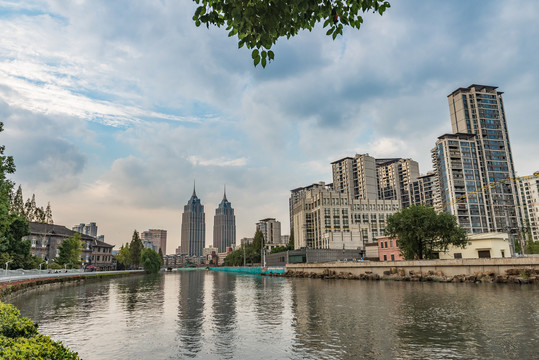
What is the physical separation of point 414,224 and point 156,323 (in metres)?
51.8

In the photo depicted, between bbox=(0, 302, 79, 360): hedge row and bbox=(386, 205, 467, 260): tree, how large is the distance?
202ft

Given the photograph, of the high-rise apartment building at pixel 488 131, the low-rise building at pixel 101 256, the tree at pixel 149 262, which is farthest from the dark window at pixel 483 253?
the low-rise building at pixel 101 256

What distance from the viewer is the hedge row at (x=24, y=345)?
20.0 feet

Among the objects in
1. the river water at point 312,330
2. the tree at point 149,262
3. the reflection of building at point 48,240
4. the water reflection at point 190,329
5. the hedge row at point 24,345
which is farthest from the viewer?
the tree at point 149,262

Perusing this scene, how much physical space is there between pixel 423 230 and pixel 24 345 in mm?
64209

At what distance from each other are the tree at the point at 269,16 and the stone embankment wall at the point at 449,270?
46.9 metres

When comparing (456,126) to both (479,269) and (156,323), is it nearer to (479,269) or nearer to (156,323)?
(479,269)

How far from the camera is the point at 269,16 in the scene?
24.9 feet

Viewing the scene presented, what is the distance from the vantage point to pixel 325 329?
19.4 metres

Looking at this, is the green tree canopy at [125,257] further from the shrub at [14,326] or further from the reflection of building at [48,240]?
the shrub at [14,326]

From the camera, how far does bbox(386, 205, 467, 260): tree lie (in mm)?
60844

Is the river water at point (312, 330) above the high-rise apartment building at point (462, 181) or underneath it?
underneath

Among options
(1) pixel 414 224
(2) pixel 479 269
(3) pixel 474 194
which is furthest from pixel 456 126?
(2) pixel 479 269

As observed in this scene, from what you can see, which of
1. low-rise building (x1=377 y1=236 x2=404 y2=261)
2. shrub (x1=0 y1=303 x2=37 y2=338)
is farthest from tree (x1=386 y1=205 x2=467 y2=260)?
shrub (x1=0 y1=303 x2=37 y2=338)
